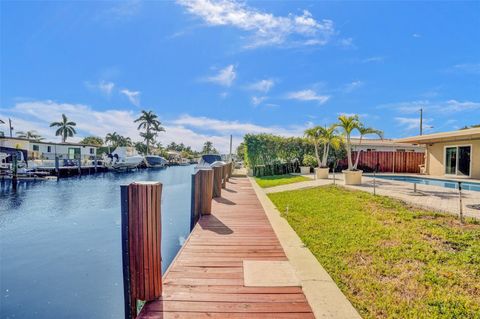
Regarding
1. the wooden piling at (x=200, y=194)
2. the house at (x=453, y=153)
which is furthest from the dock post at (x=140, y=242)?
the house at (x=453, y=153)

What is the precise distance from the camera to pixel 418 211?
657 cm

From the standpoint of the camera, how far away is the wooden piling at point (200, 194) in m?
6.51

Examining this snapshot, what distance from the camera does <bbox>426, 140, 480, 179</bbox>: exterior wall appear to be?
49.0 ft

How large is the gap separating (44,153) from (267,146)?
3799cm

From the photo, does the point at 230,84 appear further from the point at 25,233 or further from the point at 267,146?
the point at 25,233

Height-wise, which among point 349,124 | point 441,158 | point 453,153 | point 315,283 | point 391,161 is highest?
point 349,124

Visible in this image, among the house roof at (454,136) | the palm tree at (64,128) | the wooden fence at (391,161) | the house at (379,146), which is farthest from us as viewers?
the palm tree at (64,128)

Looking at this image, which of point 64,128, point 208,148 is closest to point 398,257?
point 64,128

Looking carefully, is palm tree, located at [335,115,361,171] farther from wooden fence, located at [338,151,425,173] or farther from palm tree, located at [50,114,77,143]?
palm tree, located at [50,114,77,143]

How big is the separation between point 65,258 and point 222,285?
5643 millimetres

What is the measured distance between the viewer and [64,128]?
196 feet

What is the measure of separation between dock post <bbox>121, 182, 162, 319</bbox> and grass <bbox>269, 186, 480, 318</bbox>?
2.21 m

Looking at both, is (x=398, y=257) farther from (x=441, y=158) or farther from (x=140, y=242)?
(x=441, y=158)

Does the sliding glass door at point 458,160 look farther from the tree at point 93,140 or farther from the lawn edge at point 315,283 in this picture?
the tree at point 93,140
